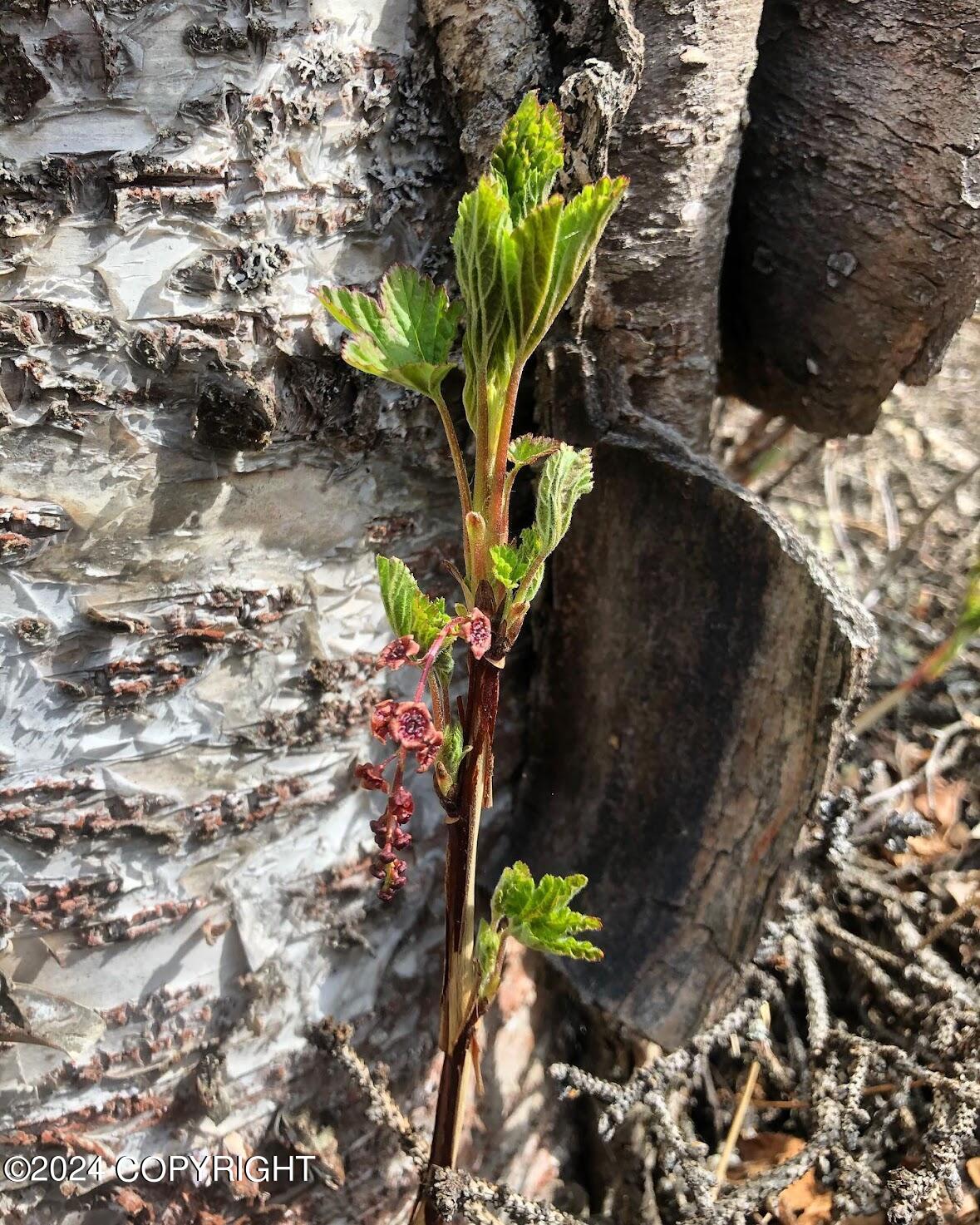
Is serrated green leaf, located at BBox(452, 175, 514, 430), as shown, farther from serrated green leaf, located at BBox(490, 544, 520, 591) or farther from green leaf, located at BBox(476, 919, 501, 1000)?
green leaf, located at BBox(476, 919, 501, 1000)

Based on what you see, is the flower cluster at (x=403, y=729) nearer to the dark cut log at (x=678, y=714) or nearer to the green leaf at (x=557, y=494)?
the green leaf at (x=557, y=494)

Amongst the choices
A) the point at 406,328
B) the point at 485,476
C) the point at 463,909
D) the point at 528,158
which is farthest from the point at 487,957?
the point at 528,158

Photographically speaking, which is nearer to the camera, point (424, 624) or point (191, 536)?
point (424, 624)

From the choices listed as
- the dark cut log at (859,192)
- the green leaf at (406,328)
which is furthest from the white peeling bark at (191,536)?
the dark cut log at (859,192)

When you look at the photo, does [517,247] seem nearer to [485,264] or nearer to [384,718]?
[485,264]

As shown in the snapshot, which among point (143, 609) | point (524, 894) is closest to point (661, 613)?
point (524, 894)
